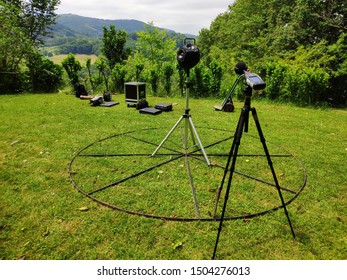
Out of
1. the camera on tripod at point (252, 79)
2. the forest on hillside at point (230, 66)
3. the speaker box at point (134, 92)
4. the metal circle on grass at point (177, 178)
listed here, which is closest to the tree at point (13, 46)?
the forest on hillside at point (230, 66)

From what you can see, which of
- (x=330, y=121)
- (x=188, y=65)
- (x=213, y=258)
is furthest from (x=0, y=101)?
(x=330, y=121)

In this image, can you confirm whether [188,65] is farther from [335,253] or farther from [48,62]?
[48,62]

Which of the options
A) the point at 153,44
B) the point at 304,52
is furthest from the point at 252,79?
the point at 153,44

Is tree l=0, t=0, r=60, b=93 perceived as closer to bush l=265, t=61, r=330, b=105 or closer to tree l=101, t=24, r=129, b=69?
bush l=265, t=61, r=330, b=105

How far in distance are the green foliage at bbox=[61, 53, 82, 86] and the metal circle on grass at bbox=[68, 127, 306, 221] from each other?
352 inches

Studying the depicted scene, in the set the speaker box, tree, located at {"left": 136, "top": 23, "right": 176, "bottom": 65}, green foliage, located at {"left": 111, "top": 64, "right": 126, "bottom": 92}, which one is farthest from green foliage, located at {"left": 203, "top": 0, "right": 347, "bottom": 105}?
tree, located at {"left": 136, "top": 23, "right": 176, "bottom": 65}

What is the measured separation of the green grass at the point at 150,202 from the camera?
2.72 m

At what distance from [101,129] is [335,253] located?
5.79 m

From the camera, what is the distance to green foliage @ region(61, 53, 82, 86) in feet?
42.7

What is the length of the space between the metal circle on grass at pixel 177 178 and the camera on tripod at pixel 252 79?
1559mm

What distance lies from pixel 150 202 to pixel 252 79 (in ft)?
7.17

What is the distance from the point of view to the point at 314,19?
52.1ft

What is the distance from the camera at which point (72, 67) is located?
43.5 feet

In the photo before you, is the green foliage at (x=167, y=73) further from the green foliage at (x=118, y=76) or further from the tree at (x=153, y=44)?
the tree at (x=153, y=44)
